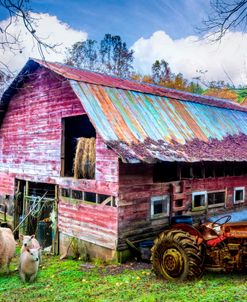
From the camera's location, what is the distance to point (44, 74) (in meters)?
14.9

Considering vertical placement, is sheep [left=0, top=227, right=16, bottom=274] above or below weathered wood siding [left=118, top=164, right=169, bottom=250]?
below

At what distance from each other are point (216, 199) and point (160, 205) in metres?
3.38

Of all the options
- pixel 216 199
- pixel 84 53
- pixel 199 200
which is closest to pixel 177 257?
pixel 199 200

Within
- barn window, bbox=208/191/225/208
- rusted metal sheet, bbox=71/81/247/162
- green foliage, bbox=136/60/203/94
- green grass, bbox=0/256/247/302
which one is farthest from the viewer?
green foliage, bbox=136/60/203/94

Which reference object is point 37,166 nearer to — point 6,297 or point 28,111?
point 28,111

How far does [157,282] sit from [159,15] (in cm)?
627

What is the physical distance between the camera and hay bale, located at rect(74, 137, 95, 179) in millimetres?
12000

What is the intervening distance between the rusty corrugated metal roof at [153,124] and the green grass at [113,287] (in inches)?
136

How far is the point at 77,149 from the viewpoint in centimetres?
1220

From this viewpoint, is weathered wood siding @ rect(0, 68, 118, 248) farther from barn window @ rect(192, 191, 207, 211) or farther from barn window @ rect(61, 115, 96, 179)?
barn window @ rect(192, 191, 207, 211)

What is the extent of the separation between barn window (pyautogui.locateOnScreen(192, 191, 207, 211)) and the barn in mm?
48

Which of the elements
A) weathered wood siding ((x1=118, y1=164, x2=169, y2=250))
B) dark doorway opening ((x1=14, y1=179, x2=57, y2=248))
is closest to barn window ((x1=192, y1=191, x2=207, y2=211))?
weathered wood siding ((x1=118, y1=164, x2=169, y2=250))

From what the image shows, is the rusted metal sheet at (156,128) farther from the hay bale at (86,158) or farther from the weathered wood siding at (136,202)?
the hay bale at (86,158)

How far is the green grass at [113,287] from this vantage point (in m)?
6.91
